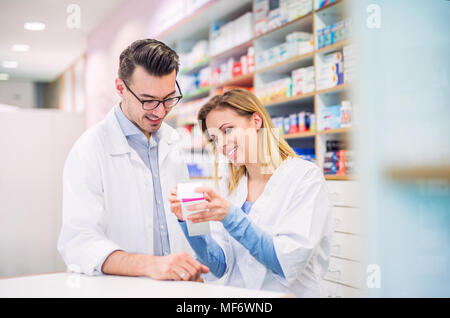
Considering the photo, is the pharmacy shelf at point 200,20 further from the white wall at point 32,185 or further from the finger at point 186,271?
the finger at point 186,271

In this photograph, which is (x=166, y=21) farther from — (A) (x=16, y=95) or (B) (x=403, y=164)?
(B) (x=403, y=164)

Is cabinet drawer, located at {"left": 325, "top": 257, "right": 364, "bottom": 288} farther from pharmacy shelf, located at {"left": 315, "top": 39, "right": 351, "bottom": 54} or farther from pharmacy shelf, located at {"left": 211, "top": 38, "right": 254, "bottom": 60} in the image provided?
pharmacy shelf, located at {"left": 211, "top": 38, "right": 254, "bottom": 60}

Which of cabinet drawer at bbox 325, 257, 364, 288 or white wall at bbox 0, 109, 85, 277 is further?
cabinet drawer at bbox 325, 257, 364, 288

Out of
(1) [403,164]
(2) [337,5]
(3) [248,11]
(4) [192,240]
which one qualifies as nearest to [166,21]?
(3) [248,11]

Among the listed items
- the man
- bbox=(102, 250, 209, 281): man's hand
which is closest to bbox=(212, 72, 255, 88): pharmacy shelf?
the man

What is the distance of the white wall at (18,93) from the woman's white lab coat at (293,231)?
1.30 m

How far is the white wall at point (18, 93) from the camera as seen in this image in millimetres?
2062

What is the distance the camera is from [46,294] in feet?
3.83

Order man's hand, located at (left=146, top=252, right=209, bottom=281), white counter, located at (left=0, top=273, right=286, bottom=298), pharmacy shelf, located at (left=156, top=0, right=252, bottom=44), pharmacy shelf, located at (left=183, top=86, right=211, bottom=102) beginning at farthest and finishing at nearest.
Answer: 1. pharmacy shelf, located at (left=183, top=86, right=211, bottom=102)
2. pharmacy shelf, located at (left=156, top=0, right=252, bottom=44)
3. man's hand, located at (left=146, top=252, right=209, bottom=281)
4. white counter, located at (left=0, top=273, right=286, bottom=298)

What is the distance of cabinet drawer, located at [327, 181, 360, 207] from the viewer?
114 inches

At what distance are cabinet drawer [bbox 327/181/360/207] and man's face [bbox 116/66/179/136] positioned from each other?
5.25 feet

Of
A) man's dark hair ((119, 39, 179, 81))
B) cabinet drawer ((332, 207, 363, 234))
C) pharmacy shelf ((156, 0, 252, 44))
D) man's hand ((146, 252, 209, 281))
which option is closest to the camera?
man's hand ((146, 252, 209, 281))
